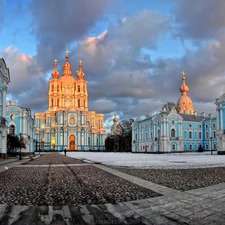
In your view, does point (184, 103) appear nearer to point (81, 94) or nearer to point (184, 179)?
point (81, 94)

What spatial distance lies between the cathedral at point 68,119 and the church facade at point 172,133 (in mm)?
24799

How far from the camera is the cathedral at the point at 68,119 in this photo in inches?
4006

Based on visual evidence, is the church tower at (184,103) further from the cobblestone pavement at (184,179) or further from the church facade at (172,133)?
the cobblestone pavement at (184,179)

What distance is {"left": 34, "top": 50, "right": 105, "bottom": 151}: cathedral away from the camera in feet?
334

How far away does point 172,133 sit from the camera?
244 feet

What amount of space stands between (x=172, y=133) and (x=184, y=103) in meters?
26.3

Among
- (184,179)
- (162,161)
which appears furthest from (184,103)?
(184,179)

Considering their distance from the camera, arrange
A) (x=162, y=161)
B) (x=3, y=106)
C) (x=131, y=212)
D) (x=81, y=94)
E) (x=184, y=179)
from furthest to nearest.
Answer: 1. (x=81, y=94)
2. (x=3, y=106)
3. (x=162, y=161)
4. (x=184, y=179)
5. (x=131, y=212)

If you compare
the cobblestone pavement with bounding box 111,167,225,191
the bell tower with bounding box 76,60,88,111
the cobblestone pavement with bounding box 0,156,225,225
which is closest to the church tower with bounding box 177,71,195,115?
the bell tower with bounding box 76,60,88,111

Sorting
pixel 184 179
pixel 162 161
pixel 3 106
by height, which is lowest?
pixel 162 161

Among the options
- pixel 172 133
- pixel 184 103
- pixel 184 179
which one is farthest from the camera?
pixel 184 103

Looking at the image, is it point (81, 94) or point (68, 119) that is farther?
point (81, 94)

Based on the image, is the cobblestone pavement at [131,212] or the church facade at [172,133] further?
the church facade at [172,133]

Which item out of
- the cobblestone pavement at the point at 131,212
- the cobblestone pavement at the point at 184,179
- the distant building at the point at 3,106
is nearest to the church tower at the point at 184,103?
the distant building at the point at 3,106
